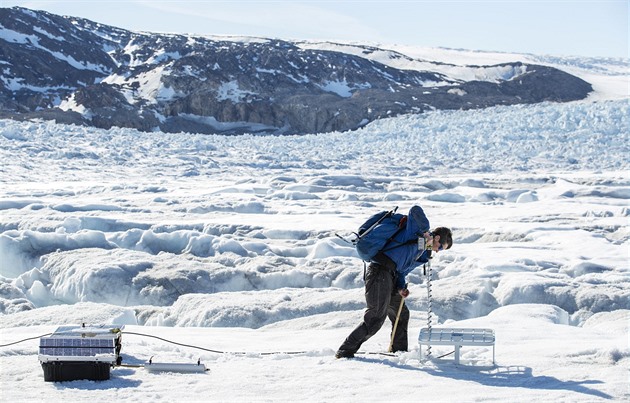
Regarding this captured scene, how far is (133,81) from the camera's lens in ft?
170

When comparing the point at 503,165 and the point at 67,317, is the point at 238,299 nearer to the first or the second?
the point at 67,317

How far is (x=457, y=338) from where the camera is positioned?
4.50 m

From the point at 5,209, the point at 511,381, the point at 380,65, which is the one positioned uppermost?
the point at 380,65

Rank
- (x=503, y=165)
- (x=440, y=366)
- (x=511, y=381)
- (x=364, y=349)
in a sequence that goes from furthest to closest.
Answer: (x=503, y=165), (x=364, y=349), (x=440, y=366), (x=511, y=381)

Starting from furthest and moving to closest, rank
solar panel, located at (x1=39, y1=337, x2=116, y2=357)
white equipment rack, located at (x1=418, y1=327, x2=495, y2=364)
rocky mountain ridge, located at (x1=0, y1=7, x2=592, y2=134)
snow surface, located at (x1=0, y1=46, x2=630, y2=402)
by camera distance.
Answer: rocky mountain ridge, located at (x1=0, y1=7, x2=592, y2=134), white equipment rack, located at (x1=418, y1=327, x2=495, y2=364), snow surface, located at (x1=0, y1=46, x2=630, y2=402), solar panel, located at (x1=39, y1=337, x2=116, y2=357)

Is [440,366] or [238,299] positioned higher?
[440,366]

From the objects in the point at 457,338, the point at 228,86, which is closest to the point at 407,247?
the point at 457,338

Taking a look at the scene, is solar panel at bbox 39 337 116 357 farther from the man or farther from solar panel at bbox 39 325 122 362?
the man

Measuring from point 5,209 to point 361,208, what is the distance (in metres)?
6.29

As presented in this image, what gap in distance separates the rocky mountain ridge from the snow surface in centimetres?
1828

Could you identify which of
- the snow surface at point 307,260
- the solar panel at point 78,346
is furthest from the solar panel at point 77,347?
the snow surface at point 307,260

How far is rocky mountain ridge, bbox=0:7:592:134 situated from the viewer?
4394 centimetres

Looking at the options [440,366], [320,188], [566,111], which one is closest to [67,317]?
[440,366]

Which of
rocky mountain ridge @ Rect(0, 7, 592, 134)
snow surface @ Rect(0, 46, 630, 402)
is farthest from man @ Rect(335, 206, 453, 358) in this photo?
rocky mountain ridge @ Rect(0, 7, 592, 134)
